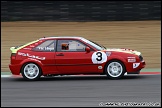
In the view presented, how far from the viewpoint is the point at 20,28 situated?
2411 centimetres

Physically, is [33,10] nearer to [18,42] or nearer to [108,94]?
[18,42]

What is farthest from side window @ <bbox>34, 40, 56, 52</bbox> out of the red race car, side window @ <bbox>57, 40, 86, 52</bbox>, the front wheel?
the front wheel

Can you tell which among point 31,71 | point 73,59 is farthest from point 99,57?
point 31,71

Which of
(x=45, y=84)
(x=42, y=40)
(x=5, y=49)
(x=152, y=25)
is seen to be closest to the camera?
(x=45, y=84)

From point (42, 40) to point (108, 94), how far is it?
384cm

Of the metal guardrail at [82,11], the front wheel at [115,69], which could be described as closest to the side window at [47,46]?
the front wheel at [115,69]

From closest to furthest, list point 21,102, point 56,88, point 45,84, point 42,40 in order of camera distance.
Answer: point 21,102
point 56,88
point 45,84
point 42,40

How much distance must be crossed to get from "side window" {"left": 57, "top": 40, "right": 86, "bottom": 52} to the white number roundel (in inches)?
17.3

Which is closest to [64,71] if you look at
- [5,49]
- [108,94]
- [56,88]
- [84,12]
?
[56,88]

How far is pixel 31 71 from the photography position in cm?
1441

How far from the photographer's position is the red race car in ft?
46.5

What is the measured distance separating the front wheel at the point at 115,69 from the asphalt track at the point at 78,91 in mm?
206

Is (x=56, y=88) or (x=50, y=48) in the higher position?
(x=50, y=48)

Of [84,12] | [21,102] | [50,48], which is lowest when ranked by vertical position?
[21,102]
